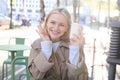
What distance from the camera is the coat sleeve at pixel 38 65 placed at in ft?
4.68

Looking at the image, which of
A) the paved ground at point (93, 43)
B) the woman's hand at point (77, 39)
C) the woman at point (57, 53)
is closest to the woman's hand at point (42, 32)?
the woman at point (57, 53)

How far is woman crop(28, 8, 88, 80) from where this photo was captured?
1436 mm

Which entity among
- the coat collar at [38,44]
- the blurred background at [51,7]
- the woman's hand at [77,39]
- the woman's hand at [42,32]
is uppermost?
the blurred background at [51,7]

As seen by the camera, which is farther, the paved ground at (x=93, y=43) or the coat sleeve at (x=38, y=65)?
the paved ground at (x=93, y=43)

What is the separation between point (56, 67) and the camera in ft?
4.80

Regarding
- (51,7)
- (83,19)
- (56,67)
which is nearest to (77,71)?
(56,67)

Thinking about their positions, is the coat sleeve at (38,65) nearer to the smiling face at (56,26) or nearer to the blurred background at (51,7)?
the smiling face at (56,26)

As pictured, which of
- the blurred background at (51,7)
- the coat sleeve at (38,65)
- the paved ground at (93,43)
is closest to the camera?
the coat sleeve at (38,65)

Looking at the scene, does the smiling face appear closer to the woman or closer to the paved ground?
the woman

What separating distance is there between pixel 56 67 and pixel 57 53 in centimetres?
7

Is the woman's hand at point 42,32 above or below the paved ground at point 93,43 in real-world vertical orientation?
above

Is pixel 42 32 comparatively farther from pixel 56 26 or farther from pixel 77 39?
pixel 77 39

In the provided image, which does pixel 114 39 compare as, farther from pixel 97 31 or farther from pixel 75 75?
pixel 97 31

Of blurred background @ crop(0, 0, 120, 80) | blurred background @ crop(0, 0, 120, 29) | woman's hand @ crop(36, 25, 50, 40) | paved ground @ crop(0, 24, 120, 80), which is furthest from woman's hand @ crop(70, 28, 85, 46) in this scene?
paved ground @ crop(0, 24, 120, 80)
